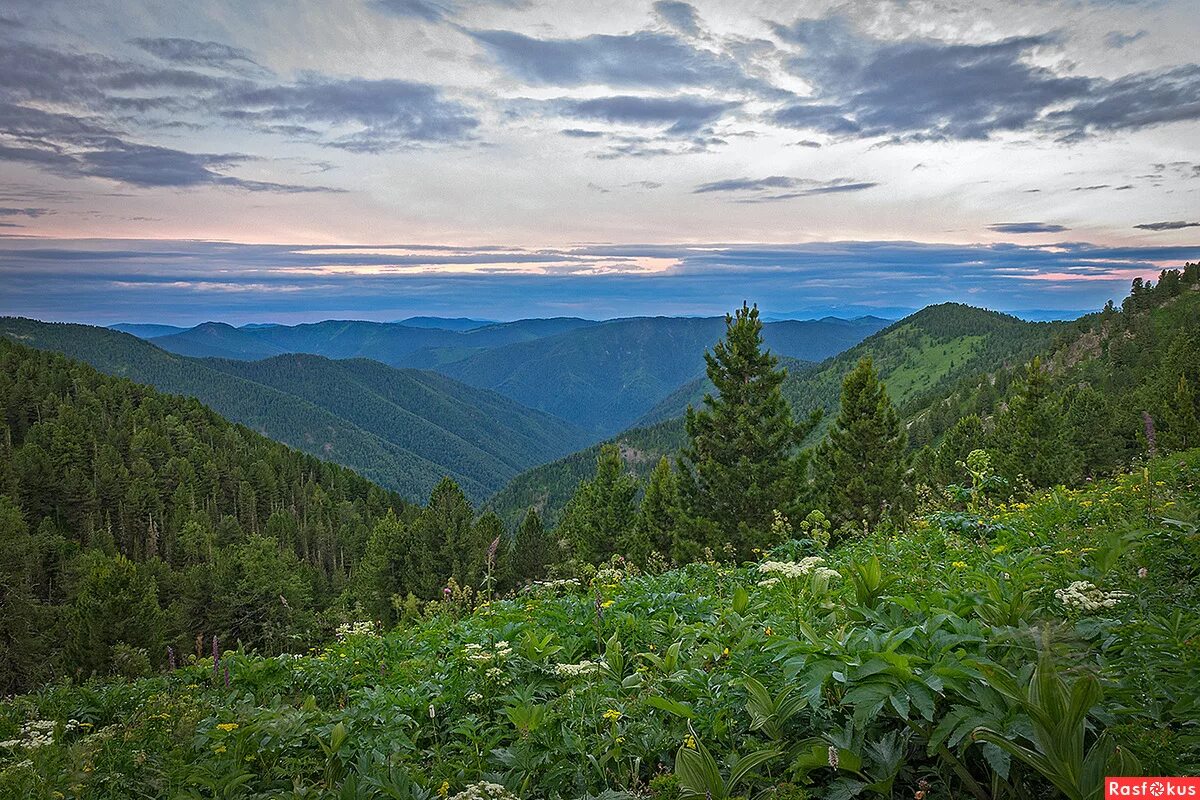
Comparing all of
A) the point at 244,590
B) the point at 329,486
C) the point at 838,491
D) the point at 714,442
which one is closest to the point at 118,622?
the point at 244,590

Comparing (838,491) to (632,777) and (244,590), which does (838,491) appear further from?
(244,590)

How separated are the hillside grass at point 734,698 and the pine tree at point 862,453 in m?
22.7

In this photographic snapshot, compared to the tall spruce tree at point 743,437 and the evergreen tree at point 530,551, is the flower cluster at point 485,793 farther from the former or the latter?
the evergreen tree at point 530,551

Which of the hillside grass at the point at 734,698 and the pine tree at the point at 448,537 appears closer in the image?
the hillside grass at the point at 734,698

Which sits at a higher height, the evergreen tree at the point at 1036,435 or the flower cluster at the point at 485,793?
the flower cluster at the point at 485,793

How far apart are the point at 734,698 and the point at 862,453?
2818cm

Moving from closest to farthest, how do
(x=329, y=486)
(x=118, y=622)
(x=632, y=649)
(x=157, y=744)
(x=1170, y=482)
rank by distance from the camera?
(x=157, y=744)
(x=632, y=649)
(x=1170, y=482)
(x=118, y=622)
(x=329, y=486)

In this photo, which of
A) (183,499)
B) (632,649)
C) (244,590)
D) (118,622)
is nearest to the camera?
(632,649)

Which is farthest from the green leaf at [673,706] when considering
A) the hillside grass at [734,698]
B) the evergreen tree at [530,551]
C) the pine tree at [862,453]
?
the evergreen tree at [530,551]

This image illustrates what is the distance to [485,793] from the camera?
3.73m

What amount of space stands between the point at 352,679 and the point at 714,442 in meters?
22.8

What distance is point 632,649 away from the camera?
5742mm

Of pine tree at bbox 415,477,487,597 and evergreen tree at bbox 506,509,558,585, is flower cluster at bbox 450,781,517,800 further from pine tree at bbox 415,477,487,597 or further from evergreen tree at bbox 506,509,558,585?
evergreen tree at bbox 506,509,558,585

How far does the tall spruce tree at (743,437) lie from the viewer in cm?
2722
